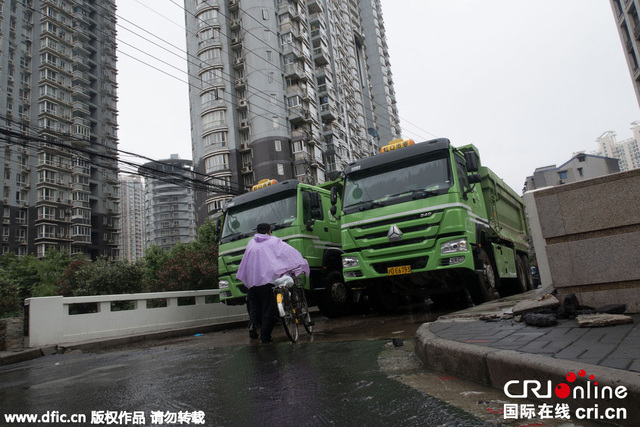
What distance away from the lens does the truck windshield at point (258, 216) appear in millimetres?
9250

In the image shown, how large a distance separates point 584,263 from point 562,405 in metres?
2.94

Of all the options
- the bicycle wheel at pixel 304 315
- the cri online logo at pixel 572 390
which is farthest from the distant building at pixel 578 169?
the cri online logo at pixel 572 390

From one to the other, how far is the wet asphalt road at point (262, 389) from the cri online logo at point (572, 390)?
20cm

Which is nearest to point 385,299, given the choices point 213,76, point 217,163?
point 217,163

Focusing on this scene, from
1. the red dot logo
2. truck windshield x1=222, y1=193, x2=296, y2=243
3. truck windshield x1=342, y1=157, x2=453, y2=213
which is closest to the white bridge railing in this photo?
truck windshield x1=222, y1=193, x2=296, y2=243

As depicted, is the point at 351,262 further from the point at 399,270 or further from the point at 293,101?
the point at 293,101

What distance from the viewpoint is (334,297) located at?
9.76 metres

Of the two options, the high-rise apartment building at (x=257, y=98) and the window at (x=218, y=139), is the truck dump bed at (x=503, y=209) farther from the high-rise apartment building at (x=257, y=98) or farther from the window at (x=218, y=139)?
the window at (x=218, y=139)

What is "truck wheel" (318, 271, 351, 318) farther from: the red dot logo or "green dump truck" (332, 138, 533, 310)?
the red dot logo

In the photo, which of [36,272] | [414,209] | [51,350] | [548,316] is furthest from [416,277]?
[36,272]

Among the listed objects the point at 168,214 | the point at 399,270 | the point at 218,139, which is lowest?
the point at 399,270

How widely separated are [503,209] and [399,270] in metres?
5.23

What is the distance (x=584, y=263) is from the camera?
15.7 ft

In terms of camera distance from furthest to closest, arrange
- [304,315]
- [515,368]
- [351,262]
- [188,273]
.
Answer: [188,273]
[351,262]
[304,315]
[515,368]
